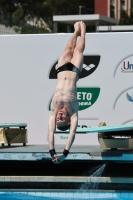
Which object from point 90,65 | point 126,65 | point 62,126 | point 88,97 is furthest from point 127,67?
point 62,126

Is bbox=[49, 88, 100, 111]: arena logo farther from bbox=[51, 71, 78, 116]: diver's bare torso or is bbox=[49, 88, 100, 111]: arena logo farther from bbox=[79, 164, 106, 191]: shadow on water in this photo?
bbox=[51, 71, 78, 116]: diver's bare torso

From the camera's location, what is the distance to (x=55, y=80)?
10227mm

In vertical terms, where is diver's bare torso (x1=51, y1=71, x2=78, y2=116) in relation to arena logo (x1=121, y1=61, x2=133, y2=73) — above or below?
below

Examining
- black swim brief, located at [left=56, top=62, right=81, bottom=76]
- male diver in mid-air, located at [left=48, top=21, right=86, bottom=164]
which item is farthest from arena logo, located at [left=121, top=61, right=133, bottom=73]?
black swim brief, located at [left=56, top=62, right=81, bottom=76]

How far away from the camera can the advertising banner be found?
9.98 metres

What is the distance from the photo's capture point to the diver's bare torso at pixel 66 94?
7.71 metres

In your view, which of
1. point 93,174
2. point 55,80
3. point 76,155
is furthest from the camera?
point 55,80

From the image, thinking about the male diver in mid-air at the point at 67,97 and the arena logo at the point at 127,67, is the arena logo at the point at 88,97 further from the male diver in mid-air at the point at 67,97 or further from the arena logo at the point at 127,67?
the male diver in mid-air at the point at 67,97

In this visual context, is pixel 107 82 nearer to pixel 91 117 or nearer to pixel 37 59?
pixel 91 117

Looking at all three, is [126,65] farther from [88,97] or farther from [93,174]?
[93,174]

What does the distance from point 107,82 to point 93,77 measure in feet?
0.89

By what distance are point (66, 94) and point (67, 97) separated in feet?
0.17

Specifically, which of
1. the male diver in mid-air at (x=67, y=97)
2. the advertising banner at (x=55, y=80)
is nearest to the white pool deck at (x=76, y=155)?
the male diver in mid-air at (x=67, y=97)

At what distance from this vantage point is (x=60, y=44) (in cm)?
1022
